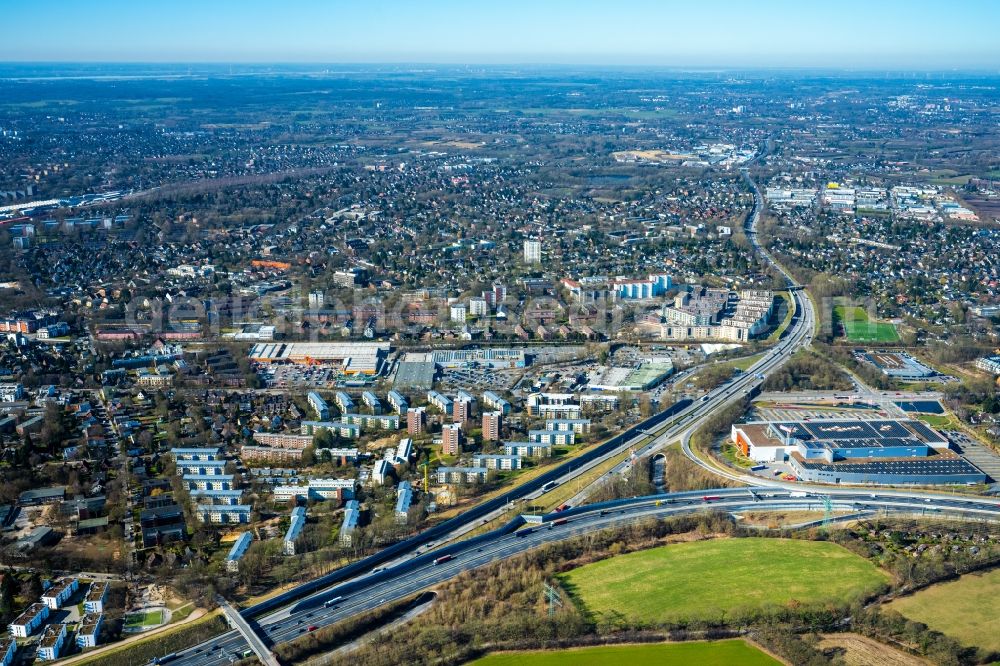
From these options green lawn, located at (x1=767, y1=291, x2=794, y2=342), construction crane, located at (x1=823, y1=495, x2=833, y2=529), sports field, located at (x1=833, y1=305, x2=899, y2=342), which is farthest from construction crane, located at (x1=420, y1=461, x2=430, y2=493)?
sports field, located at (x1=833, y1=305, x2=899, y2=342)

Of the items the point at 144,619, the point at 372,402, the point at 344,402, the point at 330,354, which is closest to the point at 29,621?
the point at 144,619

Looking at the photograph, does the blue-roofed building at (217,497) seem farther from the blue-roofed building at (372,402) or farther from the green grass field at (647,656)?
the green grass field at (647,656)

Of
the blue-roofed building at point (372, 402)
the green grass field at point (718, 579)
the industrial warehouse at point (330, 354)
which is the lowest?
the green grass field at point (718, 579)

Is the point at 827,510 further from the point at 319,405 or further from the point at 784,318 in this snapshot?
the point at 784,318

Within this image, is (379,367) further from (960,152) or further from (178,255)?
(960,152)

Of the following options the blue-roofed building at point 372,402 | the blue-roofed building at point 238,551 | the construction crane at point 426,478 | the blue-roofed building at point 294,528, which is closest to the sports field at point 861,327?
the blue-roofed building at point 372,402
